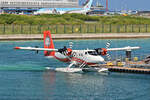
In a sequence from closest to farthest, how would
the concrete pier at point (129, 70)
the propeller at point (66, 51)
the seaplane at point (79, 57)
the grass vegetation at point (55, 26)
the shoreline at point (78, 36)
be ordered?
the concrete pier at point (129, 70) → the seaplane at point (79, 57) → the propeller at point (66, 51) → the shoreline at point (78, 36) → the grass vegetation at point (55, 26)

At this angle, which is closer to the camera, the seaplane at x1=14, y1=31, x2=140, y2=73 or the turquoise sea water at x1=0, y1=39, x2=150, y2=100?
the turquoise sea water at x1=0, y1=39, x2=150, y2=100

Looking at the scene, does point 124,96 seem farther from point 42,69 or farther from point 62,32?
point 62,32

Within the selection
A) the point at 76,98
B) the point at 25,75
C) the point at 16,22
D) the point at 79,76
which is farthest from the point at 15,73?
the point at 16,22

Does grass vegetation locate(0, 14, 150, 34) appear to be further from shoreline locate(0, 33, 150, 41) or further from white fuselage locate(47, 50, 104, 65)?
white fuselage locate(47, 50, 104, 65)

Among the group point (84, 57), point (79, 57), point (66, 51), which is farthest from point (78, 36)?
point (84, 57)

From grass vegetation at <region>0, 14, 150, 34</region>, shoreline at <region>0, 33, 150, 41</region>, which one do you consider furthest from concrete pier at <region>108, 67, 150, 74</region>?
grass vegetation at <region>0, 14, 150, 34</region>

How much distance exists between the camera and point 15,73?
186 feet

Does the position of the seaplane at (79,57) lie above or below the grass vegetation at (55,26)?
above

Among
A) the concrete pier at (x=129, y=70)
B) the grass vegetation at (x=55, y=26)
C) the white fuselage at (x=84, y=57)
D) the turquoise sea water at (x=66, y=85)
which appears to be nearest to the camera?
the turquoise sea water at (x=66, y=85)

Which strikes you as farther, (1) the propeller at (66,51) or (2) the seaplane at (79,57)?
(1) the propeller at (66,51)

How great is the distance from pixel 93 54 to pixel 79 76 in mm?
3150

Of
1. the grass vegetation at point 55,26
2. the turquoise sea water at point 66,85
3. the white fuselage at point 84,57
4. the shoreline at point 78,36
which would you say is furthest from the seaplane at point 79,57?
the grass vegetation at point 55,26

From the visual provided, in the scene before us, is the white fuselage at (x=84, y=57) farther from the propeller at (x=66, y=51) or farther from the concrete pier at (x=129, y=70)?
the concrete pier at (x=129, y=70)

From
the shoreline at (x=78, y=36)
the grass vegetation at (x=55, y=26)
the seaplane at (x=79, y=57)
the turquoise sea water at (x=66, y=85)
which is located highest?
the seaplane at (x=79, y=57)
